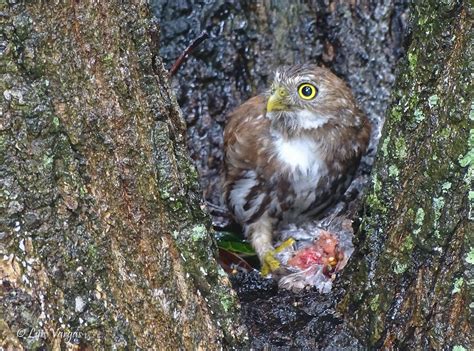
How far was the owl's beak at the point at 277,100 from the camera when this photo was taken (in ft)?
15.6

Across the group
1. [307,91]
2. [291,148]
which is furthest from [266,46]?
[291,148]

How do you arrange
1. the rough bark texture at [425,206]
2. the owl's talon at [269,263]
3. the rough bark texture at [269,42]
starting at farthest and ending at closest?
the rough bark texture at [269,42] < the owl's talon at [269,263] < the rough bark texture at [425,206]

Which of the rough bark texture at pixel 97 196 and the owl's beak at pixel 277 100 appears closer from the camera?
the rough bark texture at pixel 97 196

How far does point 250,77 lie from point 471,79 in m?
2.77

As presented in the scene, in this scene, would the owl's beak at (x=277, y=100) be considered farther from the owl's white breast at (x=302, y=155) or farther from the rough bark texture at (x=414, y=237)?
the rough bark texture at (x=414, y=237)

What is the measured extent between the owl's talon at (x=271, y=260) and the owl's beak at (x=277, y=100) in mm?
793

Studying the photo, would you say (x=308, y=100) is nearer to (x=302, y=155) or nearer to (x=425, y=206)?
(x=302, y=155)

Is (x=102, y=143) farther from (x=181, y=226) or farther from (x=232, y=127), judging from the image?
(x=232, y=127)

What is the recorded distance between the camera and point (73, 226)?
261 cm

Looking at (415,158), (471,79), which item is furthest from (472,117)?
(415,158)

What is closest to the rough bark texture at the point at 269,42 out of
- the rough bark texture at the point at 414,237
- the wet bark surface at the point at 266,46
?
the wet bark surface at the point at 266,46

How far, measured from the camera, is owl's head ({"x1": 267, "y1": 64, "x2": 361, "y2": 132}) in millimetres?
4754

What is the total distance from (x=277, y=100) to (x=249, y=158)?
411 millimetres

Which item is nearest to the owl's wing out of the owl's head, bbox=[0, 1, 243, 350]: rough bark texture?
the owl's head
